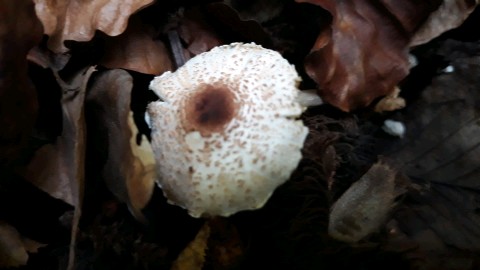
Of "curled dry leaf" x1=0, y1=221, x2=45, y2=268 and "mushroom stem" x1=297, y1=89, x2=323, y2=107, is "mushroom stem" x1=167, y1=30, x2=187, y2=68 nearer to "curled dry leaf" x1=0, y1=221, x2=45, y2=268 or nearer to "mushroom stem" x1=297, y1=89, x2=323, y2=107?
"mushroom stem" x1=297, y1=89, x2=323, y2=107

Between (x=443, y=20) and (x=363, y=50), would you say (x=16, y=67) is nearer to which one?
(x=363, y=50)

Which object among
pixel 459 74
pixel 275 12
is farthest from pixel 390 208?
pixel 275 12

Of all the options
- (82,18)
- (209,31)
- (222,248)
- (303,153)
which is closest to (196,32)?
(209,31)

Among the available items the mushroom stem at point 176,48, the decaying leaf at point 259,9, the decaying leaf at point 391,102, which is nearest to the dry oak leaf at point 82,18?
the mushroom stem at point 176,48

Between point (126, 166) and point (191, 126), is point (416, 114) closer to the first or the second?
point (191, 126)

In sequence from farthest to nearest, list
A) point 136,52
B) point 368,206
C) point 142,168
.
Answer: point 136,52 < point 368,206 < point 142,168
